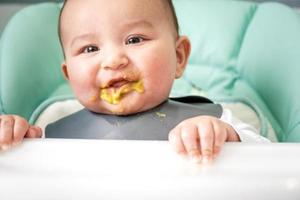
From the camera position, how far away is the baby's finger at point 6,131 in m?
0.56

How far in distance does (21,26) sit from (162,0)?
1.66 ft

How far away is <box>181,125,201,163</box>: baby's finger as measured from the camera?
529mm

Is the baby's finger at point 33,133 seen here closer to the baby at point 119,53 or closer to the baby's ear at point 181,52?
the baby at point 119,53

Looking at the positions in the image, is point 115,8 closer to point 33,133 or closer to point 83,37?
point 83,37

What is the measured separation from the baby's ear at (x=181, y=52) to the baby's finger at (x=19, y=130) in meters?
0.33

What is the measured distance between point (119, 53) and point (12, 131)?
0.20m

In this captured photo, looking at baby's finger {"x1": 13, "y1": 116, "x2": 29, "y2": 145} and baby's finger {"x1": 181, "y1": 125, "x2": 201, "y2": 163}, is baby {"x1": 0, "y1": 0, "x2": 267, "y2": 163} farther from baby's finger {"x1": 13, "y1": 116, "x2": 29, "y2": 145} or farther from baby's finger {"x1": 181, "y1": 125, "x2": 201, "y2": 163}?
baby's finger {"x1": 181, "y1": 125, "x2": 201, "y2": 163}

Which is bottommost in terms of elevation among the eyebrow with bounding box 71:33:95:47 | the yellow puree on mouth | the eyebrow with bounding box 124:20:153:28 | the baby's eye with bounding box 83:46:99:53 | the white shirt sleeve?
the white shirt sleeve

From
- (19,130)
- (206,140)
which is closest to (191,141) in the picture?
(206,140)

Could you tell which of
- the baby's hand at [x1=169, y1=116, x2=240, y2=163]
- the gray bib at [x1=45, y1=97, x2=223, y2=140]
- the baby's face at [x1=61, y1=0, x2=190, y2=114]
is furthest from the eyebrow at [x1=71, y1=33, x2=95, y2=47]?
the baby's hand at [x1=169, y1=116, x2=240, y2=163]

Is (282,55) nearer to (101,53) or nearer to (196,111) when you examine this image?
(196,111)

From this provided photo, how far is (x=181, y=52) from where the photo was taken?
0.91m

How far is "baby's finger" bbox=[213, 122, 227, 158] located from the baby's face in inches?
7.5

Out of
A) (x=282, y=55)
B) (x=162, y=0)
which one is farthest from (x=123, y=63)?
(x=282, y=55)
